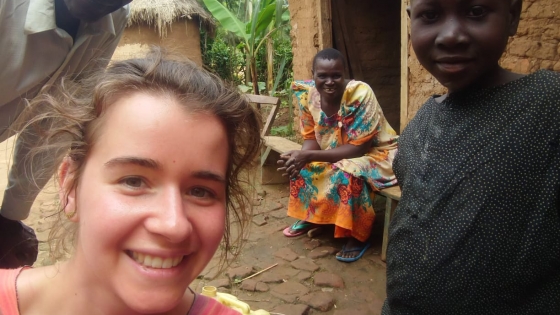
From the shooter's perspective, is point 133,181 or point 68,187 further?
point 68,187

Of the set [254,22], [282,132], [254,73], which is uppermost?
[254,22]

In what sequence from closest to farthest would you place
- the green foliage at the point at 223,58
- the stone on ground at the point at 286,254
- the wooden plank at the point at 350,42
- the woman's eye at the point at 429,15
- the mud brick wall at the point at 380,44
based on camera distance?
the woman's eye at the point at 429,15 → the stone on ground at the point at 286,254 → the wooden plank at the point at 350,42 → the mud brick wall at the point at 380,44 → the green foliage at the point at 223,58

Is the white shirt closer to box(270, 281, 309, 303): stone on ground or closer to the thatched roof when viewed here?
box(270, 281, 309, 303): stone on ground

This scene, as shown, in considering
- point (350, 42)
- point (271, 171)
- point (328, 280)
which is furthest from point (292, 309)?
point (350, 42)

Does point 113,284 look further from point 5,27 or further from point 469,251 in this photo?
point 5,27

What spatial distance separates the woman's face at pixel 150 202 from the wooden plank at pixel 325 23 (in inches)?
164

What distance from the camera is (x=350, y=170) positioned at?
3332 mm

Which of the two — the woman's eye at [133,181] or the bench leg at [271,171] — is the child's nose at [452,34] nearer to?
the woman's eye at [133,181]

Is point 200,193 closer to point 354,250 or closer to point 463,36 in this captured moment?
point 463,36

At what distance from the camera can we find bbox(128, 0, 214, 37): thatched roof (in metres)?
9.69

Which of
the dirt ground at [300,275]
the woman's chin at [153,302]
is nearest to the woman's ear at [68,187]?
the woman's chin at [153,302]

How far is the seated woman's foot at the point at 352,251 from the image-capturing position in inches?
135

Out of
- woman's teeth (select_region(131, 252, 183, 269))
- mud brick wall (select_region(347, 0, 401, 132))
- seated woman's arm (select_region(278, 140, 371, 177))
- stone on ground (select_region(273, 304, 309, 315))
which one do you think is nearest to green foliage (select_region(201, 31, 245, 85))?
mud brick wall (select_region(347, 0, 401, 132))

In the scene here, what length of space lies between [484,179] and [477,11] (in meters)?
0.48
